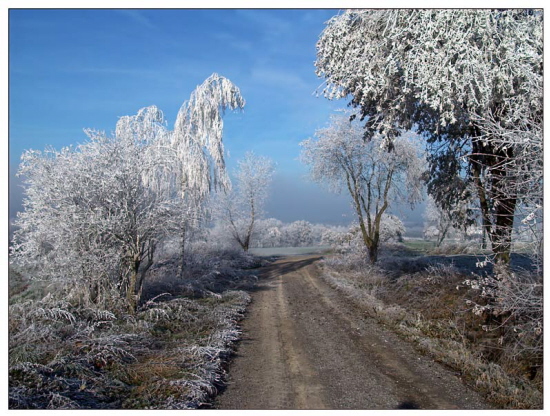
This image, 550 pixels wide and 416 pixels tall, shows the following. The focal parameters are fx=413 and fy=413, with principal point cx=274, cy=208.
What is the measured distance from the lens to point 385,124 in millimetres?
9289

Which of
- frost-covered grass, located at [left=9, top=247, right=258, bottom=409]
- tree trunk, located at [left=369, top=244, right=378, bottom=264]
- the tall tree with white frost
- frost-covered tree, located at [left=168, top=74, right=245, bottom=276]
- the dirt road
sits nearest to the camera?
frost-covered grass, located at [left=9, top=247, right=258, bottom=409]

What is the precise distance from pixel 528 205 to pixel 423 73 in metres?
3.14

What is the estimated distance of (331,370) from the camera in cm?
654

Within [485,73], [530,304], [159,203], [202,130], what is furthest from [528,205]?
[202,130]

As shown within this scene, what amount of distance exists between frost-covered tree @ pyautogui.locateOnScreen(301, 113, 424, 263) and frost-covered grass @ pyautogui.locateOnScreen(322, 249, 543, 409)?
5.01m

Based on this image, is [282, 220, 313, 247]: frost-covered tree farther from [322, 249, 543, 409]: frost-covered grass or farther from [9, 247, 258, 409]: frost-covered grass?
[9, 247, 258, 409]: frost-covered grass

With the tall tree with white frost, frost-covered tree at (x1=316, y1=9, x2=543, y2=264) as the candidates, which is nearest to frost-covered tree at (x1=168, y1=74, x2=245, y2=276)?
the tall tree with white frost

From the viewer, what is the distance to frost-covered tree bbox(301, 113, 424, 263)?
2028cm

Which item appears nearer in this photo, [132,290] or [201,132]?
[132,290]

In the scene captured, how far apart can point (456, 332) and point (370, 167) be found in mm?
12855

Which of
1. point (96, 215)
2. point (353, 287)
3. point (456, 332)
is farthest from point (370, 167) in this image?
point (96, 215)

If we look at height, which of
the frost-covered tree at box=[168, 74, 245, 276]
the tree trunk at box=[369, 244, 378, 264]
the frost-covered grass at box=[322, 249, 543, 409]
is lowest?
the frost-covered grass at box=[322, 249, 543, 409]

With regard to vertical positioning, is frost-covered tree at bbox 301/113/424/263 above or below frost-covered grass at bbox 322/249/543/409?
above

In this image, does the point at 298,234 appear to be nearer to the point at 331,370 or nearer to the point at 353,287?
the point at 353,287
